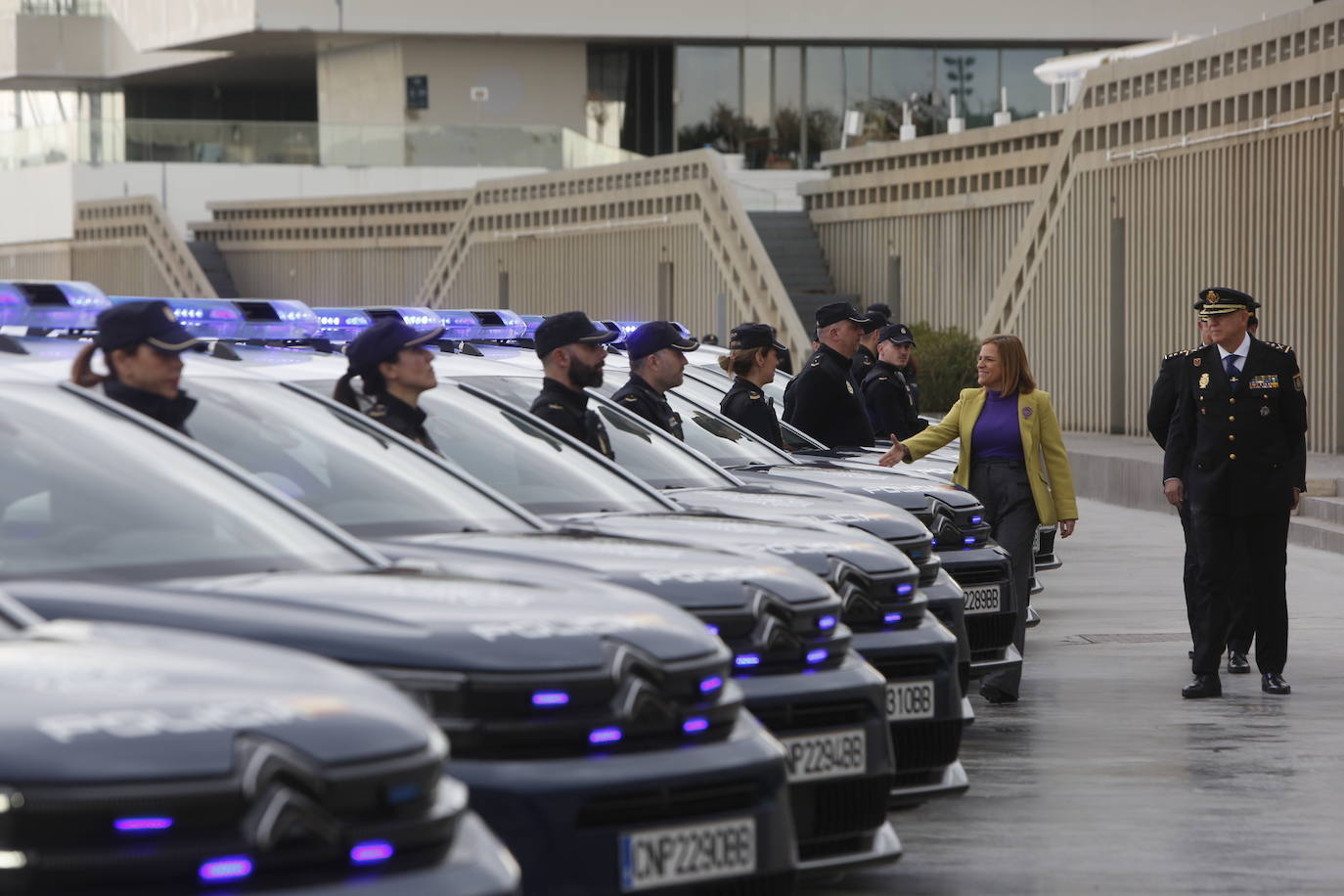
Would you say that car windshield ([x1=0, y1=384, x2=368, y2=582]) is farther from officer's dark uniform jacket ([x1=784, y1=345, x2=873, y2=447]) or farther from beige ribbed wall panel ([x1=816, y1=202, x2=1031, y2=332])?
beige ribbed wall panel ([x1=816, y1=202, x2=1031, y2=332])

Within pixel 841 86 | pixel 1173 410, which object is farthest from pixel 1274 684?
pixel 841 86

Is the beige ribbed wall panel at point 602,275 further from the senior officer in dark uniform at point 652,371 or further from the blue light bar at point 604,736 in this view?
the blue light bar at point 604,736

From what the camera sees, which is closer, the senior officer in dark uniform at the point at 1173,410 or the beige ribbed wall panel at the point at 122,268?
the senior officer in dark uniform at the point at 1173,410

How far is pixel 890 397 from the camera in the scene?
51.6 feet

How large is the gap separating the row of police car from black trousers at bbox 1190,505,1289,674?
291 centimetres

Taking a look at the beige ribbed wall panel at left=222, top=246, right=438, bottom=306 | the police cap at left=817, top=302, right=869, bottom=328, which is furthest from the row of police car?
the beige ribbed wall panel at left=222, top=246, right=438, bottom=306

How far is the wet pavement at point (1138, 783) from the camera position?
7.32 m

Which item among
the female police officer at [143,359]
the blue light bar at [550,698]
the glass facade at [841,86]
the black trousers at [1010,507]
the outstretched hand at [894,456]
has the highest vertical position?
the glass facade at [841,86]

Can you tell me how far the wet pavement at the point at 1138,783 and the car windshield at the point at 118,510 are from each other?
7.90 feet

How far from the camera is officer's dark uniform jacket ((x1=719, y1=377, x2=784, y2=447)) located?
1233cm

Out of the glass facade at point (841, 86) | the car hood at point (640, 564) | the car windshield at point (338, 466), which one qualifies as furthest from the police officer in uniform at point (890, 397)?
the glass facade at point (841, 86)

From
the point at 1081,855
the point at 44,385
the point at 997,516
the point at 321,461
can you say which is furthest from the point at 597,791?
the point at 997,516

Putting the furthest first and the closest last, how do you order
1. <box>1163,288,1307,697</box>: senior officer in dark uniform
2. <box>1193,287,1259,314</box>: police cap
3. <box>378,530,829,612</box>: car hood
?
<box>1193,287,1259,314</box>: police cap, <box>1163,288,1307,697</box>: senior officer in dark uniform, <box>378,530,829,612</box>: car hood

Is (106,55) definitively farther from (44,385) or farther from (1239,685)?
(44,385)
